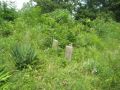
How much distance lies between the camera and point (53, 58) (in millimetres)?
8023

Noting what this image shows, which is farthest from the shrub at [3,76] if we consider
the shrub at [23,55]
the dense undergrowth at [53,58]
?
the shrub at [23,55]

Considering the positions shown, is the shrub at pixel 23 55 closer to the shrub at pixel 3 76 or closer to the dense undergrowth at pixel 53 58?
the dense undergrowth at pixel 53 58

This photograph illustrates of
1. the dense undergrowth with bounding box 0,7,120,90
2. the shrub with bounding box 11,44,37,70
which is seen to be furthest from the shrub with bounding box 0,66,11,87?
the shrub with bounding box 11,44,37,70

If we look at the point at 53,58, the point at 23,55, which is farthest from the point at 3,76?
the point at 53,58

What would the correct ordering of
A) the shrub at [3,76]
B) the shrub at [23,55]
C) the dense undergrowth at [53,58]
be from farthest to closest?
the shrub at [23,55] → the dense undergrowth at [53,58] → the shrub at [3,76]

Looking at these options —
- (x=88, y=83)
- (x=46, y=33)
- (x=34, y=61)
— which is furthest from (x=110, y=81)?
(x=46, y=33)

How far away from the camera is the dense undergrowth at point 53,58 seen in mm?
6504

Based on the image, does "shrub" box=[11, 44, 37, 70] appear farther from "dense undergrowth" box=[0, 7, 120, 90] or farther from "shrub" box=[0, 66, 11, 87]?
"shrub" box=[0, 66, 11, 87]

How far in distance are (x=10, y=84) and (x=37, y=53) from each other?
1.83 m

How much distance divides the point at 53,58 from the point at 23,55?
90 centimetres

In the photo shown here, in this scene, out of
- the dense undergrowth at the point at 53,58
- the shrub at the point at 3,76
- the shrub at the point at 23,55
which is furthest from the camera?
the shrub at the point at 23,55

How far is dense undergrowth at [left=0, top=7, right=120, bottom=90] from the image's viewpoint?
650 centimetres

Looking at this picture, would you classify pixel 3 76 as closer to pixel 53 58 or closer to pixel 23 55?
pixel 23 55

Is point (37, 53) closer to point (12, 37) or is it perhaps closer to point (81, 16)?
point (12, 37)
